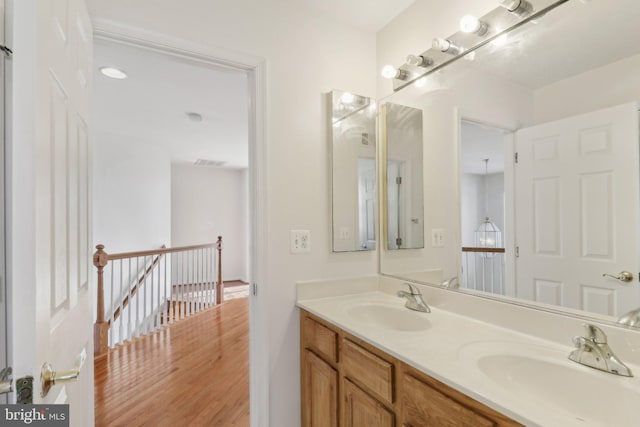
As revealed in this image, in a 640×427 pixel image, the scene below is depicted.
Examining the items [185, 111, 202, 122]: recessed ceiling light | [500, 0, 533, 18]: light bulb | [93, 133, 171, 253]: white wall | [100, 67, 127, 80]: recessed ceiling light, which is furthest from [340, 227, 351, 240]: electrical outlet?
[93, 133, 171, 253]: white wall

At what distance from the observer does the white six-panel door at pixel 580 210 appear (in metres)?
0.94

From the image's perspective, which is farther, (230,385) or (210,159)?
(210,159)

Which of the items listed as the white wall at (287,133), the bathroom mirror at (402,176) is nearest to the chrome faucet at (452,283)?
the bathroom mirror at (402,176)

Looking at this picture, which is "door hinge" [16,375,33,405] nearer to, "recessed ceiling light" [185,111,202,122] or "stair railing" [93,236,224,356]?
"stair railing" [93,236,224,356]

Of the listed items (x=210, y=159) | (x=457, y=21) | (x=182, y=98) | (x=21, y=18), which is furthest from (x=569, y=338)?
(x=210, y=159)

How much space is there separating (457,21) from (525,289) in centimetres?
126

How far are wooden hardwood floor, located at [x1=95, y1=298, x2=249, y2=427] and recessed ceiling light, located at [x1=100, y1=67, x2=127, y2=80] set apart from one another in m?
2.49

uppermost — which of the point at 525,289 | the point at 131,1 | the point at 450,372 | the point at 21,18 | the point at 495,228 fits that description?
the point at 131,1

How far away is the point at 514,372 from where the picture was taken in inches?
38.0

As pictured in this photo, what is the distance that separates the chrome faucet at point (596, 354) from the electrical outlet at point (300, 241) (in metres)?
1.16

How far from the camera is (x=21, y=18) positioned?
1.89 feet

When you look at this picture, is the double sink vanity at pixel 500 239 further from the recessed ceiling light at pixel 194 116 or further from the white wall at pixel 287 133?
the recessed ceiling light at pixel 194 116

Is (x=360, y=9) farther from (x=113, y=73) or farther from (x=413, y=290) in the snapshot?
(x=113, y=73)

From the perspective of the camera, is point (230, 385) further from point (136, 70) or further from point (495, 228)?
point (136, 70)
